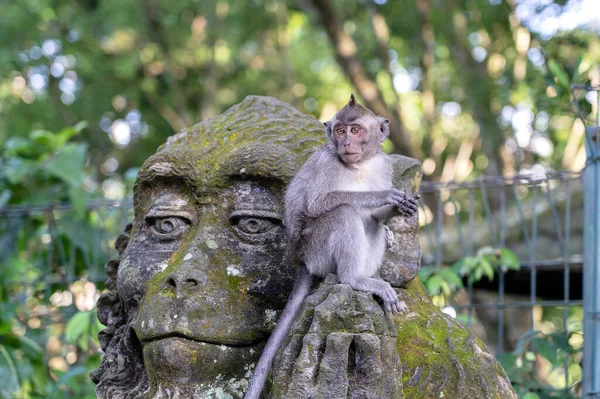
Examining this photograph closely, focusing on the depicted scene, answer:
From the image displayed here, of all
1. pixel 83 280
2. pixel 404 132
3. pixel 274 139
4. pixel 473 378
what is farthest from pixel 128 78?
pixel 473 378

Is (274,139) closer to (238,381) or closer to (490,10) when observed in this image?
(238,381)

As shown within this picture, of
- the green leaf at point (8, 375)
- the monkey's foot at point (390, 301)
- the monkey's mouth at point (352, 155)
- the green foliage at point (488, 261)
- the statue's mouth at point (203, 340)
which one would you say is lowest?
the green leaf at point (8, 375)

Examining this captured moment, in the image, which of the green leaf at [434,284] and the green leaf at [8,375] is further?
the green leaf at [8,375]

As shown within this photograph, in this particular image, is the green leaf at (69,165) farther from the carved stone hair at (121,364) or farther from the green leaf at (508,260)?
the green leaf at (508,260)

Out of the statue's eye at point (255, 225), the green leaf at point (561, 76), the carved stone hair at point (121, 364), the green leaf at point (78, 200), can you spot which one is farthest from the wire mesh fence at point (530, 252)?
the green leaf at point (78, 200)

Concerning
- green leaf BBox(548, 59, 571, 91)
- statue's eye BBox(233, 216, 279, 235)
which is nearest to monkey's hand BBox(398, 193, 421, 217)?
statue's eye BBox(233, 216, 279, 235)

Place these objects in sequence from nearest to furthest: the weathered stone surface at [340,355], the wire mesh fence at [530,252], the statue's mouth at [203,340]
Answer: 1. the weathered stone surface at [340,355]
2. the statue's mouth at [203,340]
3. the wire mesh fence at [530,252]

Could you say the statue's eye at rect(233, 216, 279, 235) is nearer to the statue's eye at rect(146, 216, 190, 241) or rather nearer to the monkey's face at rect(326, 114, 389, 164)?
the statue's eye at rect(146, 216, 190, 241)

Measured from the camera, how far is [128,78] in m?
15.3

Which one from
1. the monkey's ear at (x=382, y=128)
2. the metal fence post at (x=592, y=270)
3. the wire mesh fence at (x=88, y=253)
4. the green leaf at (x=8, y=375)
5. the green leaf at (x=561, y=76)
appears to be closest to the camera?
the monkey's ear at (x=382, y=128)

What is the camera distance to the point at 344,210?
3344 mm

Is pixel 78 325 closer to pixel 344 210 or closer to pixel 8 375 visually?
pixel 8 375

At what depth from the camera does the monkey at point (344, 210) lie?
321 centimetres

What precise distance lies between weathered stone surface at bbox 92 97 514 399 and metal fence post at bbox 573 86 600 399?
1.35 metres
